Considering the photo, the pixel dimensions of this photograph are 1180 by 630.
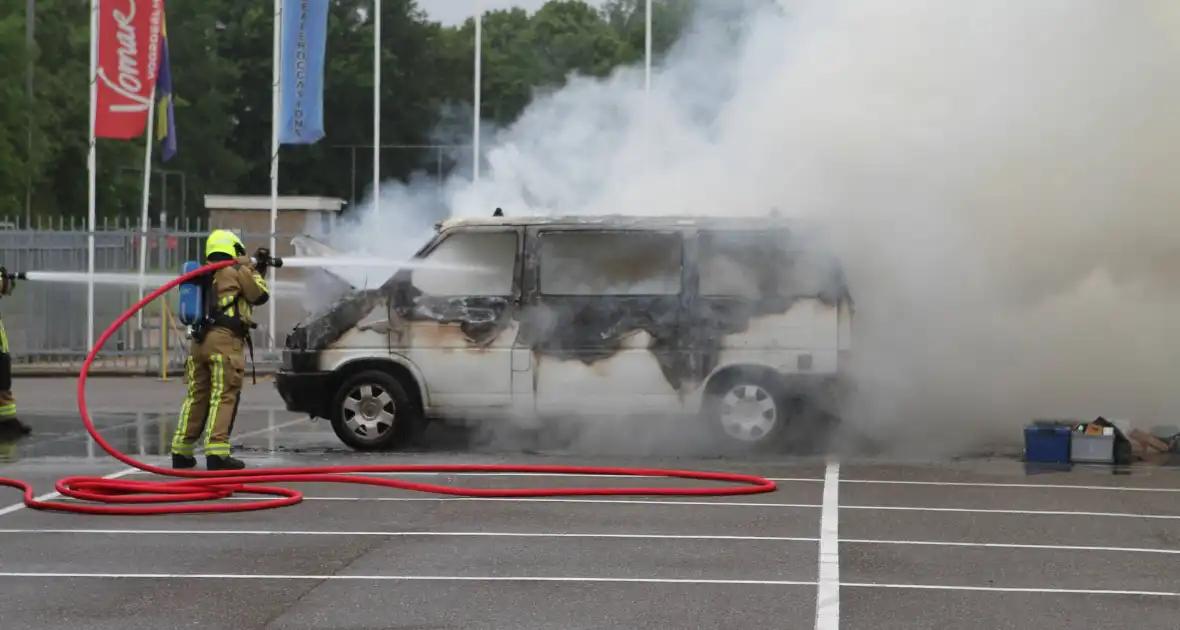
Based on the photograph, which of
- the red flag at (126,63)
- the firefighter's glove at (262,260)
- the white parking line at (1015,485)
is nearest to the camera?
the white parking line at (1015,485)

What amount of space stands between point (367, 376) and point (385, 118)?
185ft

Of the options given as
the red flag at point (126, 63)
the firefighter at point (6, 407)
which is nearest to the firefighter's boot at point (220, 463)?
the firefighter at point (6, 407)

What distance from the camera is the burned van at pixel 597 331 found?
43.5 ft

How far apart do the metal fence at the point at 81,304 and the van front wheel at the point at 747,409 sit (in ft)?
33.5

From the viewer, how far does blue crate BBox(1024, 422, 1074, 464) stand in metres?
13.1

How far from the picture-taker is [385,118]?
68.9 metres

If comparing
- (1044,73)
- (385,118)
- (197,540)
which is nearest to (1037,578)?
(197,540)

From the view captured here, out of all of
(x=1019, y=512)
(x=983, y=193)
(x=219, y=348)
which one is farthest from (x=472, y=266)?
(x=1019, y=512)

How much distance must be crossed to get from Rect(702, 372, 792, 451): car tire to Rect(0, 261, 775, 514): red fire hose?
143 cm

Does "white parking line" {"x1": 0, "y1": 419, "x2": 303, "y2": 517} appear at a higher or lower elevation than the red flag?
lower

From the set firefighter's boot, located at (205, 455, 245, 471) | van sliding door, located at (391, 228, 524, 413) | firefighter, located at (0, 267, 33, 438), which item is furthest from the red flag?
firefighter's boot, located at (205, 455, 245, 471)

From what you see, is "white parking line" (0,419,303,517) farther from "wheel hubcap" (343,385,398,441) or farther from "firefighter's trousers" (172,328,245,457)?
"wheel hubcap" (343,385,398,441)

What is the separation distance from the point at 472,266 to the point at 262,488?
10.4 feet

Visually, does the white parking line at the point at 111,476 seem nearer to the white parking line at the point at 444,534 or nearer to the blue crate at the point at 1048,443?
the white parking line at the point at 444,534
